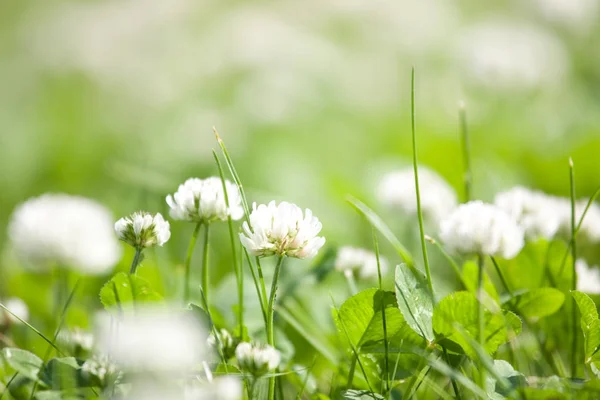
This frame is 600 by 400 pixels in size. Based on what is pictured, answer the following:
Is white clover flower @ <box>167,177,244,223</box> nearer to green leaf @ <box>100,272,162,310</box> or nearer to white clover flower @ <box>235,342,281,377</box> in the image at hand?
green leaf @ <box>100,272,162,310</box>

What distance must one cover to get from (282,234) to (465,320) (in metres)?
0.20

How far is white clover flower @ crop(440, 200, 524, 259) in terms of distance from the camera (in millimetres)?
664

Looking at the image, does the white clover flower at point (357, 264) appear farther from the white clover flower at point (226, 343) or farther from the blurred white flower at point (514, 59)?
the blurred white flower at point (514, 59)

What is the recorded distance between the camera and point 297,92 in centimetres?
329

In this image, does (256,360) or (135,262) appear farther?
(135,262)

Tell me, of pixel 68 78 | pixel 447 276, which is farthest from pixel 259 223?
pixel 68 78

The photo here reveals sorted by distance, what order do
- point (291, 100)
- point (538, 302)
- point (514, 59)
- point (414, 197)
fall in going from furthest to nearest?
point (291, 100)
point (514, 59)
point (414, 197)
point (538, 302)

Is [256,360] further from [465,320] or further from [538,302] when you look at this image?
[538,302]

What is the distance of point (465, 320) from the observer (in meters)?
0.70

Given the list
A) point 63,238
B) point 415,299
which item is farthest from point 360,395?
point 63,238

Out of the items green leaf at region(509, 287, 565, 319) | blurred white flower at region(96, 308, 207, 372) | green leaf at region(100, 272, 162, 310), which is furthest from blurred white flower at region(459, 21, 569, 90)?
blurred white flower at region(96, 308, 207, 372)

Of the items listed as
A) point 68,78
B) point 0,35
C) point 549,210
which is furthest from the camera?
point 0,35

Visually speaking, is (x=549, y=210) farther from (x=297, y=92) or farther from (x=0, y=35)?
(x=0, y=35)

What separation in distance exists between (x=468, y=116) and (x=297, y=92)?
3.03ft
